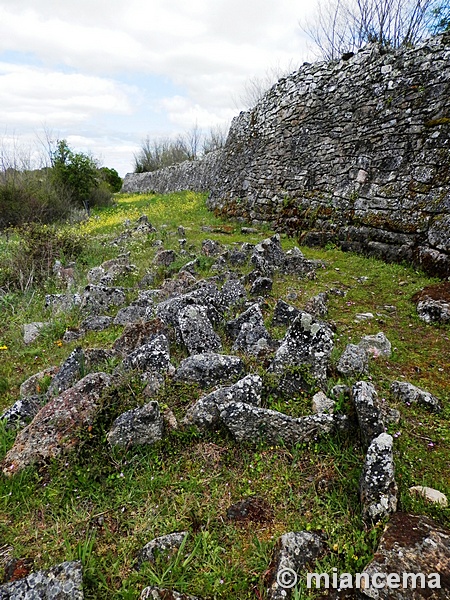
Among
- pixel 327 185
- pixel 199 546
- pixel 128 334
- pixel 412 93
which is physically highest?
pixel 412 93

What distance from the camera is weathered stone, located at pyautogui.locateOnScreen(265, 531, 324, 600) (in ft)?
5.27

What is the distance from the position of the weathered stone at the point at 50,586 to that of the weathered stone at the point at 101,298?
3635mm

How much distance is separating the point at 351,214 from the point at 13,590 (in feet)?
26.9

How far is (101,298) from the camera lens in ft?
17.0

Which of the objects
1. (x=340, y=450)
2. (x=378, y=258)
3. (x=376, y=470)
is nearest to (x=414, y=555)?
(x=376, y=470)

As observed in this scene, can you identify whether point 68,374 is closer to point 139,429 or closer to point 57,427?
point 57,427

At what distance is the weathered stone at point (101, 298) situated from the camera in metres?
5.06

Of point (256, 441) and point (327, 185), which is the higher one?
point (327, 185)

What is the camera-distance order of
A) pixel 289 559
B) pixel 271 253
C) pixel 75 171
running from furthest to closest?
pixel 75 171 < pixel 271 253 < pixel 289 559

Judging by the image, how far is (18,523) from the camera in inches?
80.6

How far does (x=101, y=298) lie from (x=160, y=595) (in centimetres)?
411

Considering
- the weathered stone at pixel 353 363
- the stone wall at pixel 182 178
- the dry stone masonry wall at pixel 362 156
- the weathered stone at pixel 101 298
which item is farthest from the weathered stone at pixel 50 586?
the stone wall at pixel 182 178

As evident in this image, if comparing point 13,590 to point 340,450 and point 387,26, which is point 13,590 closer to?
point 340,450

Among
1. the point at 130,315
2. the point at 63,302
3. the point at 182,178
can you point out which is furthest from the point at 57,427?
the point at 182,178
